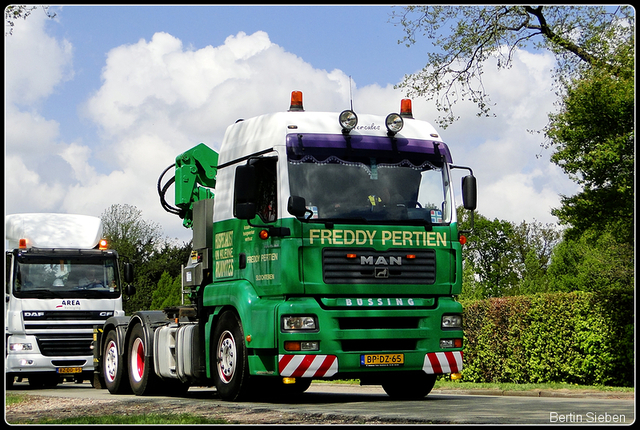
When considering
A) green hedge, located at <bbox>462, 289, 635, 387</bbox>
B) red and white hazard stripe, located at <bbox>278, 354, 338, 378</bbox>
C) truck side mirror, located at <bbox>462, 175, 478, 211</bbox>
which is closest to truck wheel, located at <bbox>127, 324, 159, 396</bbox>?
red and white hazard stripe, located at <bbox>278, 354, 338, 378</bbox>

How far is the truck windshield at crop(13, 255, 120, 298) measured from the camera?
787 inches

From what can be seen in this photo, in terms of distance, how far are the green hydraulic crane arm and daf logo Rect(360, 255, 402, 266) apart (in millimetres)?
4313

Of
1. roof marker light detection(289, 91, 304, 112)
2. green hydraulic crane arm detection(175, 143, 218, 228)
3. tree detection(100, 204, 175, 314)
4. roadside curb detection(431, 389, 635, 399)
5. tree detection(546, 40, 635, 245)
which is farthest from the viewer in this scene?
tree detection(100, 204, 175, 314)

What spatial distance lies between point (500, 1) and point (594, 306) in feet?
23.9

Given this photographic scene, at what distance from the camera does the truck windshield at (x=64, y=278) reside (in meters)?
20.0

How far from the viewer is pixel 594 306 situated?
19.6 m

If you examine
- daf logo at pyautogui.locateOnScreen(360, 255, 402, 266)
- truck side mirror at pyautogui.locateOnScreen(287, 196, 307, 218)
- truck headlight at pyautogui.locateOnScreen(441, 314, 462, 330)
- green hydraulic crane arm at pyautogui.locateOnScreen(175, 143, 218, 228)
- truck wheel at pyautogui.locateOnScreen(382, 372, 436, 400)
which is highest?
green hydraulic crane arm at pyautogui.locateOnScreen(175, 143, 218, 228)

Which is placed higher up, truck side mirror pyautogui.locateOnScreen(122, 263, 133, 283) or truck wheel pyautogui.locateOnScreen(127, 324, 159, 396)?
truck side mirror pyautogui.locateOnScreen(122, 263, 133, 283)

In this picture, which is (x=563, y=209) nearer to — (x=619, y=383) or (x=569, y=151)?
(x=569, y=151)

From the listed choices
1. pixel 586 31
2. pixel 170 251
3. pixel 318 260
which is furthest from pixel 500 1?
pixel 170 251

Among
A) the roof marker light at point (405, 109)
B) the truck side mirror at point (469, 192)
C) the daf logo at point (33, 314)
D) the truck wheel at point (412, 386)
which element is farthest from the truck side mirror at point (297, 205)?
the daf logo at point (33, 314)
